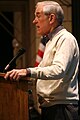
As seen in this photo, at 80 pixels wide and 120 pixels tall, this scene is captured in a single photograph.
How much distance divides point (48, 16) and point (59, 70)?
14.8 inches

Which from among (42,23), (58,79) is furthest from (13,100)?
(42,23)

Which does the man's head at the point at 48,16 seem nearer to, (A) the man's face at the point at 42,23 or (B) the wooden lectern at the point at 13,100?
(A) the man's face at the point at 42,23

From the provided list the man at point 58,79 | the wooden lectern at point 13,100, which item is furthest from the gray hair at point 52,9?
the wooden lectern at point 13,100

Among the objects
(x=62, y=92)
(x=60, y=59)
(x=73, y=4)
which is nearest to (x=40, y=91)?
(x=62, y=92)

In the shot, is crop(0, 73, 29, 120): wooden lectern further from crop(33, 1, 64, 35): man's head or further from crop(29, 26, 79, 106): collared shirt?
crop(33, 1, 64, 35): man's head

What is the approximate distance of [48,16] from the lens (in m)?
2.34

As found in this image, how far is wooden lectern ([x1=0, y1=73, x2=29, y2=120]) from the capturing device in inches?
84.0

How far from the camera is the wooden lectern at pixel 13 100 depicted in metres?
2.13

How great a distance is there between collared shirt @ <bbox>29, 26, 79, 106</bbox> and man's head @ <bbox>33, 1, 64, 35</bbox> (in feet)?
0.14

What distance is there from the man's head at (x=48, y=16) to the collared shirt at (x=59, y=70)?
0.14 feet

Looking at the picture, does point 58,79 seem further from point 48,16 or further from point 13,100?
point 48,16

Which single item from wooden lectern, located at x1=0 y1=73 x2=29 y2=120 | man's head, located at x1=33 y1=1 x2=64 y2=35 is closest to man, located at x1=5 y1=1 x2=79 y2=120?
man's head, located at x1=33 y1=1 x2=64 y2=35

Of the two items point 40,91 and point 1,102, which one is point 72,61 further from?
point 1,102

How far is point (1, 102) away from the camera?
2.22m
